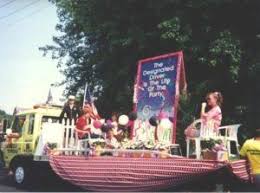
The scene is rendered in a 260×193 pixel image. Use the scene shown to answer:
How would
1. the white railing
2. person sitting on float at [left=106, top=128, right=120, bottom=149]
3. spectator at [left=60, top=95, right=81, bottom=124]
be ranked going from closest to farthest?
person sitting on float at [left=106, top=128, right=120, bottom=149], the white railing, spectator at [left=60, top=95, right=81, bottom=124]

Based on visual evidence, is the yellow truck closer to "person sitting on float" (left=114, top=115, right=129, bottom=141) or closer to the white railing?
the white railing

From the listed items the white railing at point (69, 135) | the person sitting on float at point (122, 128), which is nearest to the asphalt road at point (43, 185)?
the white railing at point (69, 135)

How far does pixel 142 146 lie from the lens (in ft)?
32.1

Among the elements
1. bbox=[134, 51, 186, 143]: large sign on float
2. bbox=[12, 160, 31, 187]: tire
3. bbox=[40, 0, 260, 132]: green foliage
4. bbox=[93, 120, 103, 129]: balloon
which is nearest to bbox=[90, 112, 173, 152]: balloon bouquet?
bbox=[93, 120, 103, 129]: balloon

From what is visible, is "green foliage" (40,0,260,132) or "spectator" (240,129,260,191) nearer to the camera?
"spectator" (240,129,260,191)

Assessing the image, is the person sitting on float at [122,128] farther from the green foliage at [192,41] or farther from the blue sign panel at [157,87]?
the green foliage at [192,41]

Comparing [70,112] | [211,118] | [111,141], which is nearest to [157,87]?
[111,141]

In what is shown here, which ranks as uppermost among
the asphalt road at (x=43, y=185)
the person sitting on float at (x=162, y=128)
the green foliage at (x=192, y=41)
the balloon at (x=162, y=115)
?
the green foliage at (x=192, y=41)

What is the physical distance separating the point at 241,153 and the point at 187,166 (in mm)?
820

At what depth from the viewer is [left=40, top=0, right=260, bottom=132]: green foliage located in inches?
609

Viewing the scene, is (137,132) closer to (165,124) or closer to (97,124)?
(165,124)

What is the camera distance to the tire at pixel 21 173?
1374 cm

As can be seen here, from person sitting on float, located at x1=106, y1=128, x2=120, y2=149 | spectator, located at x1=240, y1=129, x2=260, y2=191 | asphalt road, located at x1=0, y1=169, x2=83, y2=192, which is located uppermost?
person sitting on float, located at x1=106, y1=128, x2=120, y2=149

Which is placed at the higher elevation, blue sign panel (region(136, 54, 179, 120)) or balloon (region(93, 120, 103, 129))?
blue sign panel (region(136, 54, 179, 120))
